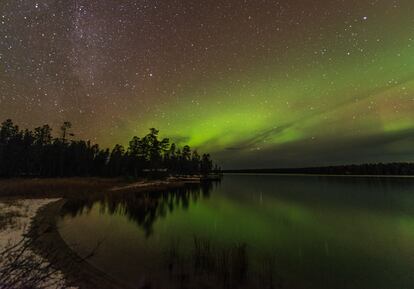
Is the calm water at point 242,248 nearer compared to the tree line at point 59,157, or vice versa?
the calm water at point 242,248

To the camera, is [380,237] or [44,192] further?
[44,192]

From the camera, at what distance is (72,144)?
362 feet

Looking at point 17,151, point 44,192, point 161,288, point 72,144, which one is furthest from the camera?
point 72,144

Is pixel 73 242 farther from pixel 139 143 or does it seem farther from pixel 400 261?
pixel 139 143

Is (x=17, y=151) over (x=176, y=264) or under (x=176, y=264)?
over

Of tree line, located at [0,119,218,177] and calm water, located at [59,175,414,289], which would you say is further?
tree line, located at [0,119,218,177]

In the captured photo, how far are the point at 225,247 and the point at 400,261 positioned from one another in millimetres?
12590

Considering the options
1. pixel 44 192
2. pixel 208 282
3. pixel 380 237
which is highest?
pixel 44 192

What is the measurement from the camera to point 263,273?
14.0 meters

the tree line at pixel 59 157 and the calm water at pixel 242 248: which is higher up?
the tree line at pixel 59 157

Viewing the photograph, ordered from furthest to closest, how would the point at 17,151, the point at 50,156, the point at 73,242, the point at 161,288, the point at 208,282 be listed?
the point at 50,156 → the point at 17,151 → the point at 73,242 → the point at 208,282 → the point at 161,288

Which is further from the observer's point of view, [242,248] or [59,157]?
[59,157]

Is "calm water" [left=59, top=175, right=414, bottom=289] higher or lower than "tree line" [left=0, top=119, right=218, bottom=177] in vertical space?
lower

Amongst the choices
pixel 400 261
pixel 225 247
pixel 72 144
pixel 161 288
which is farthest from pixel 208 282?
pixel 72 144
